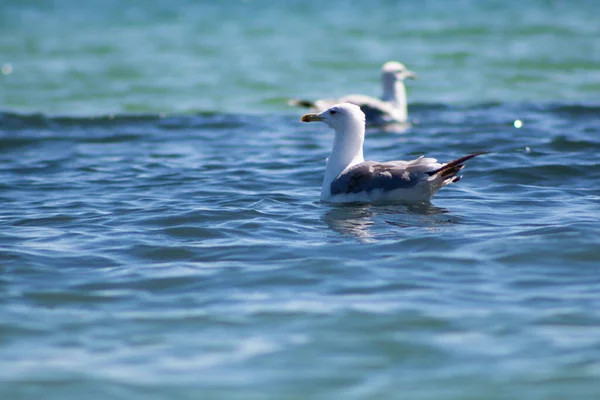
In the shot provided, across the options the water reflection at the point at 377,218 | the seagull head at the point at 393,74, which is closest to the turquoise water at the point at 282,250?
the water reflection at the point at 377,218

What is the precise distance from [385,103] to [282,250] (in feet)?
27.1

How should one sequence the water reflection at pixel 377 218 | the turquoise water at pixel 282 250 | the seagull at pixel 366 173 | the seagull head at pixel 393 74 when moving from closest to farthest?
the turquoise water at pixel 282 250 < the water reflection at pixel 377 218 < the seagull at pixel 366 173 < the seagull head at pixel 393 74

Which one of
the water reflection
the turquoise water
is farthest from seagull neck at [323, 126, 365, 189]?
the water reflection

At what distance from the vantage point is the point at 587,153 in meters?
11.5

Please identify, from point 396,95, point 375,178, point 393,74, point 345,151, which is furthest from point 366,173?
point 393,74

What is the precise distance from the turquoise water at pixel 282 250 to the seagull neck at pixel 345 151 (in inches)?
14.5

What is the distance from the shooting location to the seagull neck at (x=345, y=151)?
9516 millimetres

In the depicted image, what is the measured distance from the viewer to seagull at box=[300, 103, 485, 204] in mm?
8742

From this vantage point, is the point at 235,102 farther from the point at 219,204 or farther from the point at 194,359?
the point at 194,359

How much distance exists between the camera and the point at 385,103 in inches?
598

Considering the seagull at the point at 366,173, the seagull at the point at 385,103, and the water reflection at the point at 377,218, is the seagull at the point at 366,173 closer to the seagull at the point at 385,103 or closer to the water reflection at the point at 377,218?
the water reflection at the point at 377,218

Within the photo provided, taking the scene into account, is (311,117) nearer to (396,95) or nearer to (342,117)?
(342,117)

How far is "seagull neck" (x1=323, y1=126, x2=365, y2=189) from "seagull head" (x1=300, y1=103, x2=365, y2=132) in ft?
0.19

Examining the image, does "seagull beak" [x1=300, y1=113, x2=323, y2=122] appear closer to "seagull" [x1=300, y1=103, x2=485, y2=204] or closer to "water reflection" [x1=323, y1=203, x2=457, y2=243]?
"seagull" [x1=300, y1=103, x2=485, y2=204]
